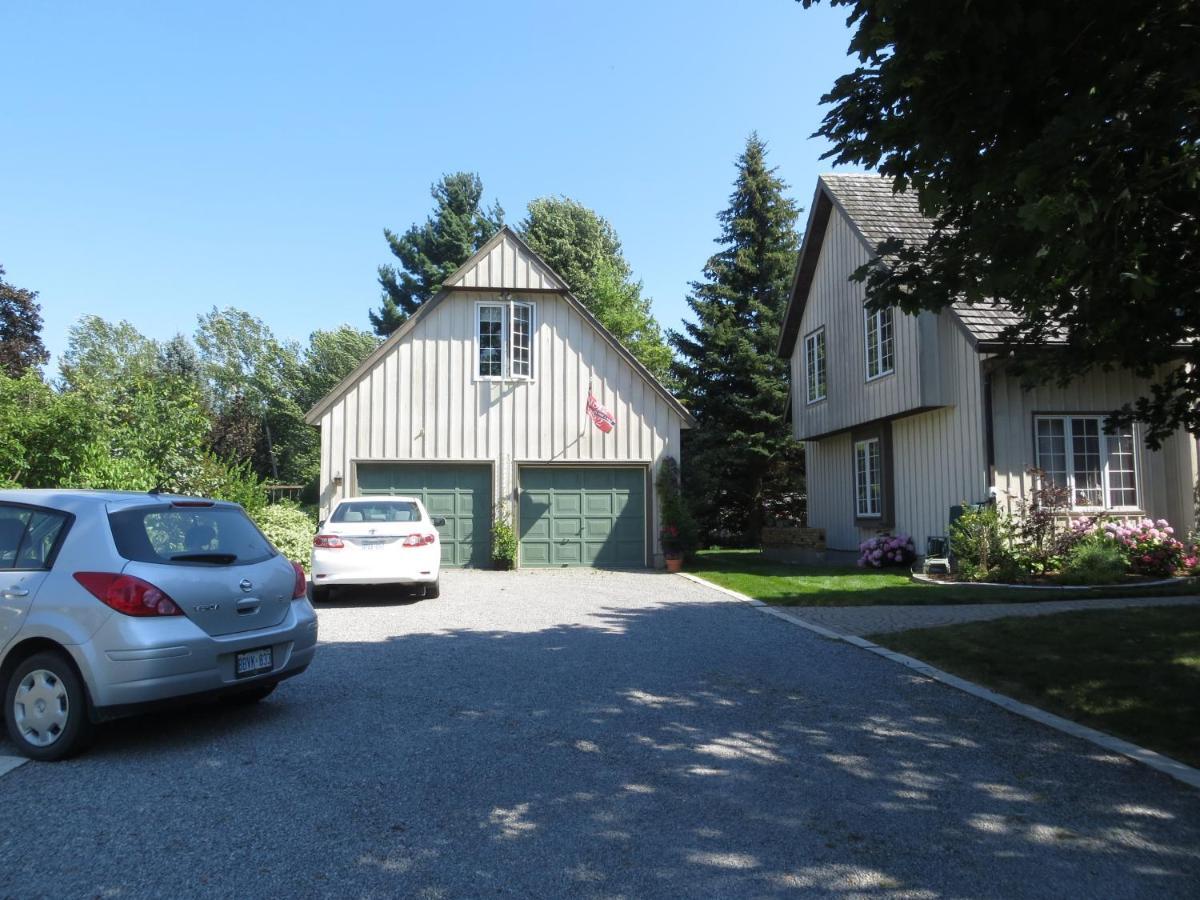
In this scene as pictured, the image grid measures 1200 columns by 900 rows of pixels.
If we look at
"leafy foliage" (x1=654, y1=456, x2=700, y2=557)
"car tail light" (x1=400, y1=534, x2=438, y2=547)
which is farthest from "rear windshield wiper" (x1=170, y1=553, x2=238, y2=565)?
"leafy foliage" (x1=654, y1=456, x2=700, y2=557)

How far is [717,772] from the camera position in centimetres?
489

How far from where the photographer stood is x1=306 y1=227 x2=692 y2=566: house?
18.4m

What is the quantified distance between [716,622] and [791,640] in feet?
4.91

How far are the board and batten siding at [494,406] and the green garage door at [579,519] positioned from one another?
395 millimetres

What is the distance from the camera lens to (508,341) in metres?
19.0

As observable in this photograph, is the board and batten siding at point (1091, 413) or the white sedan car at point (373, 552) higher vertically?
the board and batten siding at point (1091, 413)

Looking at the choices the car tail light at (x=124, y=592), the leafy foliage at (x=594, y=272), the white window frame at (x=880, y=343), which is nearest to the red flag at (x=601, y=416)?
the white window frame at (x=880, y=343)

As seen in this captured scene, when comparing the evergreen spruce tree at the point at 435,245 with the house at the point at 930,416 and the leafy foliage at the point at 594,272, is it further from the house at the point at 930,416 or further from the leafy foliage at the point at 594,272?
the house at the point at 930,416

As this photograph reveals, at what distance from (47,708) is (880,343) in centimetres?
1586

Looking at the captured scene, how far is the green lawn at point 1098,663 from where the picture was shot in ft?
19.3

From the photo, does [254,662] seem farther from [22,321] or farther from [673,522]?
Result: [22,321]

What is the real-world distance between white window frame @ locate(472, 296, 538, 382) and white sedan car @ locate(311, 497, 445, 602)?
21.4 ft

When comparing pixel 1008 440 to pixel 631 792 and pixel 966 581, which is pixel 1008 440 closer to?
pixel 966 581

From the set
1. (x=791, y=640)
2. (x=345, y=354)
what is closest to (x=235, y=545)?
(x=791, y=640)
